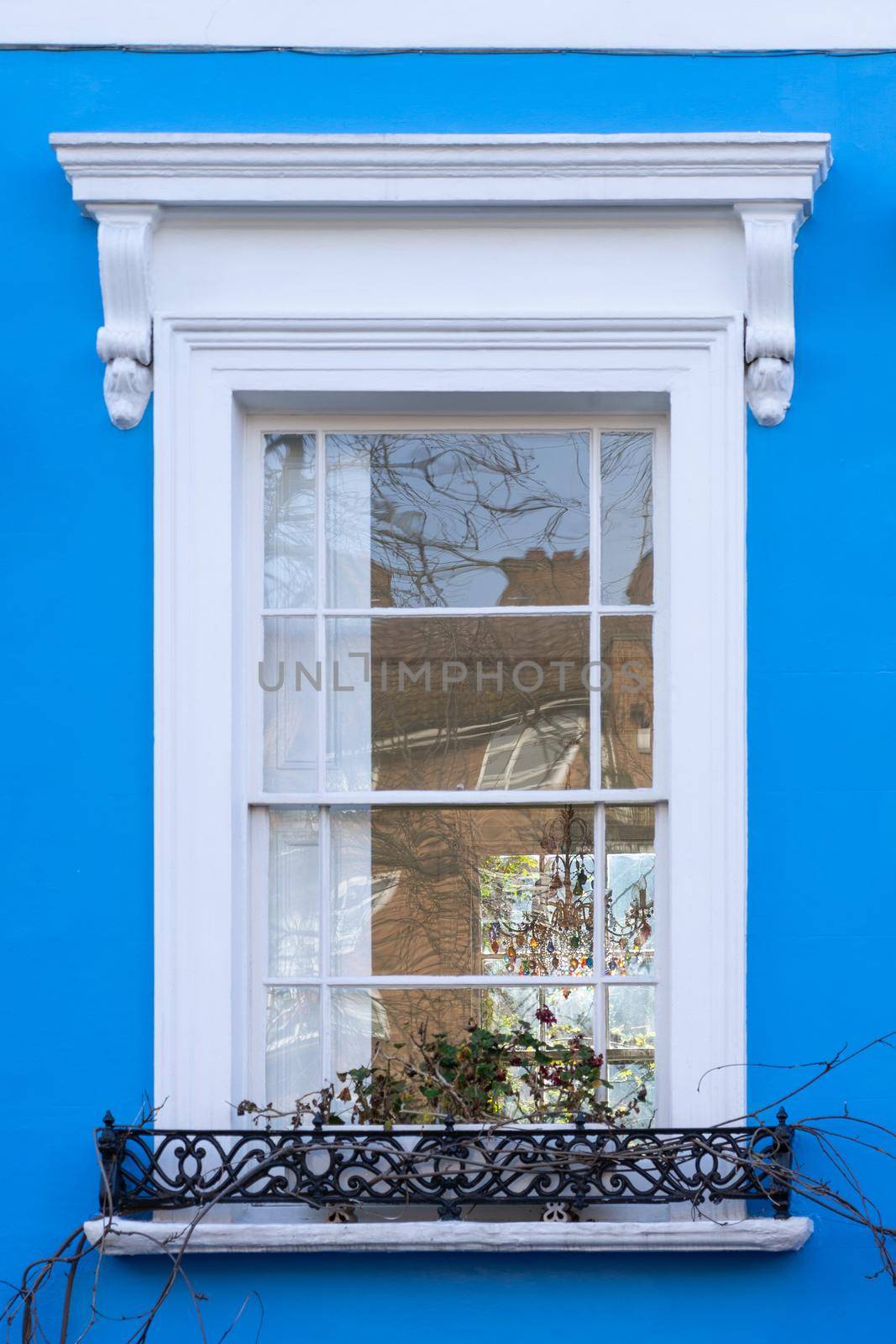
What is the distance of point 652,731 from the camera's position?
3.30 m

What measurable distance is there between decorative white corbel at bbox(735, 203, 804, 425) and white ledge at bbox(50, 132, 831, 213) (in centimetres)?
5

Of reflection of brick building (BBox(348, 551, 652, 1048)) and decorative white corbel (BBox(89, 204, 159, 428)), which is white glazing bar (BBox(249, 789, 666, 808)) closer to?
reflection of brick building (BBox(348, 551, 652, 1048))

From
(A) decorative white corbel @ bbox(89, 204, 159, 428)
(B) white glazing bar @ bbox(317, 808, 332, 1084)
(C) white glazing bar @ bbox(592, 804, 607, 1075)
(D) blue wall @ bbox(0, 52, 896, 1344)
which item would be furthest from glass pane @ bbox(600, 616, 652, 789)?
(A) decorative white corbel @ bbox(89, 204, 159, 428)

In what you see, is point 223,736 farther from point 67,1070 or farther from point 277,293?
point 277,293

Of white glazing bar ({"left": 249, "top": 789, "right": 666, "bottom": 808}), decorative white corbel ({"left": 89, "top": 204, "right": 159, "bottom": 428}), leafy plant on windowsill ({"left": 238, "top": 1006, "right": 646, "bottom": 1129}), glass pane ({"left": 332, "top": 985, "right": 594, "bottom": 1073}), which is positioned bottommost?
leafy plant on windowsill ({"left": 238, "top": 1006, "right": 646, "bottom": 1129})

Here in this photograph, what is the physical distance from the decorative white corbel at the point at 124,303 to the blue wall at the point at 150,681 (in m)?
0.07

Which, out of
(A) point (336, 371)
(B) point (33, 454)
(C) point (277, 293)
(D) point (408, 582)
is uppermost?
(C) point (277, 293)

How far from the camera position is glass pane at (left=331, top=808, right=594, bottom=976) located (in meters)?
3.28

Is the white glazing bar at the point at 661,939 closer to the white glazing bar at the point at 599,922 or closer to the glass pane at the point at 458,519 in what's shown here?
the white glazing bar at the point at 599,922

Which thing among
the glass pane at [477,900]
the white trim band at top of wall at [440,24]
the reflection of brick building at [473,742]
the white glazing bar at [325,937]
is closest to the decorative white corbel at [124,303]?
the white trim band at top of wall at [440,24]

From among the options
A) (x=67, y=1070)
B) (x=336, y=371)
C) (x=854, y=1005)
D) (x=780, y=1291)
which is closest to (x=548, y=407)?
(x=336, y=371)

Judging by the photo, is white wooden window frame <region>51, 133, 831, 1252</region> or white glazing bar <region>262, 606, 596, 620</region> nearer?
white wooden window frame <region>51, 133, 831, 1252</region>

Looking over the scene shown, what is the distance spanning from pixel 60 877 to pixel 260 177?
1812 millimetres

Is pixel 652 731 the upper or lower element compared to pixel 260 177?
lower
